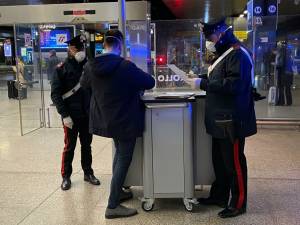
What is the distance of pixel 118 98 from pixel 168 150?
0.68 meters

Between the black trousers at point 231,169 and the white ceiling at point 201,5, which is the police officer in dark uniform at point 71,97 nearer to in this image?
the black trousers at point 231,169

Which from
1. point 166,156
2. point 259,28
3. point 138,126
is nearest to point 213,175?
point 166,156

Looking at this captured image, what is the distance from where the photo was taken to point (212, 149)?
3.93 meters

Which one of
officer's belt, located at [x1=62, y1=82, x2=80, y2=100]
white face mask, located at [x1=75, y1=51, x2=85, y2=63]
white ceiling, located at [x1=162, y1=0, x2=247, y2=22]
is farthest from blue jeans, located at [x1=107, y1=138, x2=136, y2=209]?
white ceiling, located at [x1=162, y1=0, x2=247, y2=22]

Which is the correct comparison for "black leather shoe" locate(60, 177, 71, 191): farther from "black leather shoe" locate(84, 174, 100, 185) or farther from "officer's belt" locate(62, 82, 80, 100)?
"officer's belt" locate(62, 82, 80, 100)

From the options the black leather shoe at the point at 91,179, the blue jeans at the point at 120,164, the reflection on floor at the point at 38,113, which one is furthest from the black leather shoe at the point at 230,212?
the reflection on floor at the point at 38,113

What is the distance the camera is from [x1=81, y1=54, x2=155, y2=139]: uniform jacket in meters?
3.51

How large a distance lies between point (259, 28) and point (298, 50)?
254cm

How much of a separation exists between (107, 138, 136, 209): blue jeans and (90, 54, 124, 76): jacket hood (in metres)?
0.63

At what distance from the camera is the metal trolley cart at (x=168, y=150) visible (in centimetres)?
371

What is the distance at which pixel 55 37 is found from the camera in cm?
909

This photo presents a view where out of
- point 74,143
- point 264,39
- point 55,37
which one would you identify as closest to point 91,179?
point 74,143

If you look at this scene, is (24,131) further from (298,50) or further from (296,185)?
(298,50)

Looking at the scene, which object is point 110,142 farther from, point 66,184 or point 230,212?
point 230,212
